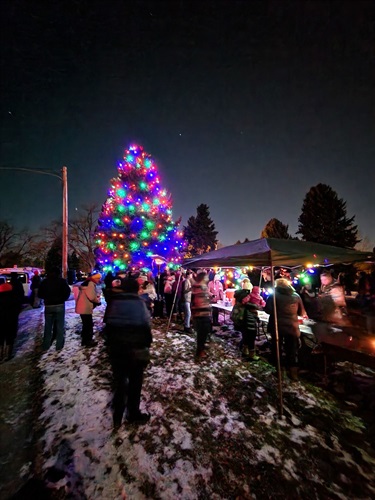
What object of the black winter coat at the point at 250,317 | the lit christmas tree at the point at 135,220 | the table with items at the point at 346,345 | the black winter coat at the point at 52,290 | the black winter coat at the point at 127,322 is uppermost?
the lit christmas tree at the point at 135,220

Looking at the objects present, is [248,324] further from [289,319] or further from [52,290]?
[52,290]

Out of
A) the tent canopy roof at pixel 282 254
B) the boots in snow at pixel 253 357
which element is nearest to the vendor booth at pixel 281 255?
the tent canopy roof at pixel 282 254

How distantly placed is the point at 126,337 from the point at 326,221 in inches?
1277

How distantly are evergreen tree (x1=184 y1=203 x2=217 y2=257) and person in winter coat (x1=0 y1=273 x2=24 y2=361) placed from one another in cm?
Result: 4500

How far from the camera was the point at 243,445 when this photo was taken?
3.25 meters

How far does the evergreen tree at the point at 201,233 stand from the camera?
51.9 meters

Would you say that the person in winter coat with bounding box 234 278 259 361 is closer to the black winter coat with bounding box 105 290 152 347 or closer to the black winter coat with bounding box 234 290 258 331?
the black winter coat with bounding box 234 290 258 331

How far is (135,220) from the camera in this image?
836 inches

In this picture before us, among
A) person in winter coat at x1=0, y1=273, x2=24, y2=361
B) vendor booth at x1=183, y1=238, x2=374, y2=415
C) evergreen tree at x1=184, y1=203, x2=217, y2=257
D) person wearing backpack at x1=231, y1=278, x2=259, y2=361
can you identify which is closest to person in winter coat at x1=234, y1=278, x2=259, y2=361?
person wearing backpack at x1=231, y1=278, x2=259, y2=361

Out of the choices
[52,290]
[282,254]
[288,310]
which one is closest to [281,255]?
[282,254]

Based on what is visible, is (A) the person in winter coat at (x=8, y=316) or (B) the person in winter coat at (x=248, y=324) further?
(B) the person in winter coat at (x=248, y=324)

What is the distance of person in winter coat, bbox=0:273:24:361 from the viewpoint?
19.7ft

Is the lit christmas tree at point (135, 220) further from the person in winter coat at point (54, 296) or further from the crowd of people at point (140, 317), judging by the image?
the person in winter coat at point (54, 296)

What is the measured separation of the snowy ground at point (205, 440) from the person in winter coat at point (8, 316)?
169 cm
